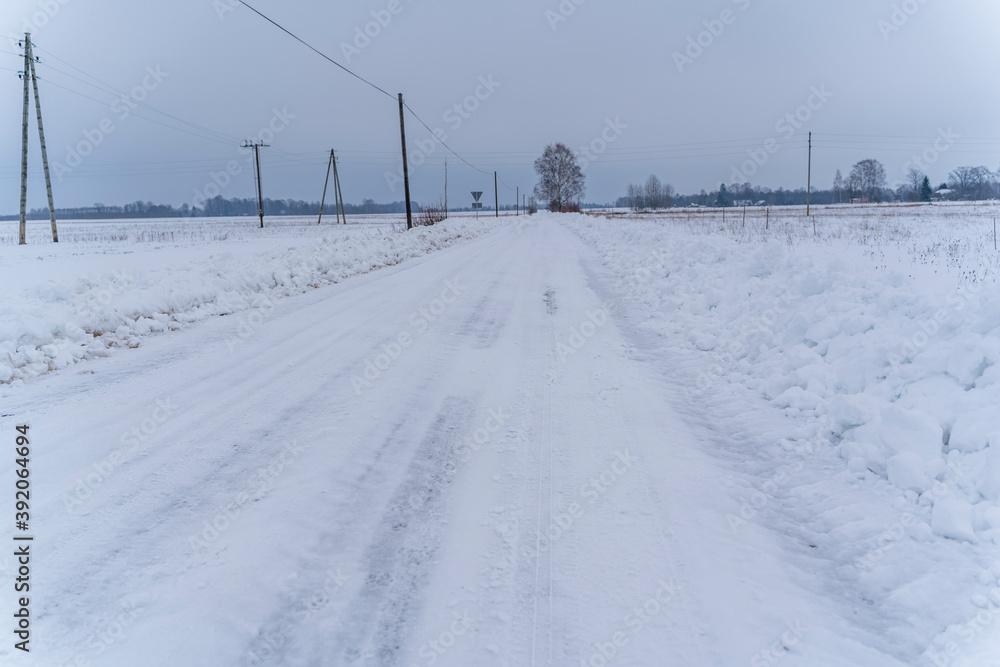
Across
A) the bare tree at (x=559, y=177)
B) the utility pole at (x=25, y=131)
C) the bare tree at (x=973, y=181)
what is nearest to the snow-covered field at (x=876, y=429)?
the utility pole at (x=25, y=131)

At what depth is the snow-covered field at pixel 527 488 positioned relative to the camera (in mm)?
2463

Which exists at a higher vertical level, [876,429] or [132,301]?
[132,301]

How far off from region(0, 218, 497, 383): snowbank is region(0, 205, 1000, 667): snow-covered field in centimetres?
7

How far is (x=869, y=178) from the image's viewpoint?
376 ft

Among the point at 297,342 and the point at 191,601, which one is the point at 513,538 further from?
the point at 297,342

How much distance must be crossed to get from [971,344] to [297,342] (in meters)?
7.20

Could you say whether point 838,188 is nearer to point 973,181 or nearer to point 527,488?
point 973,181

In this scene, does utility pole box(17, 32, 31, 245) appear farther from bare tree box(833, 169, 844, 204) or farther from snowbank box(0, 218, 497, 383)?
bare tree box(833, 169, 844, 204)

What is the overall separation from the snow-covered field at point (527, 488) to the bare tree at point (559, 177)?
302 feet

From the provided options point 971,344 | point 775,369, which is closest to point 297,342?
point 775,369

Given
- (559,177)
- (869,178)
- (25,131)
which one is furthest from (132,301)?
(869,178)

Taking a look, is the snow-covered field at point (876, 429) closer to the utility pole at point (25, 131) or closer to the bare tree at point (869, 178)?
the utility pole at point (25, 131)

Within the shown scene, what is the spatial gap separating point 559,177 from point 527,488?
9717 centimetres

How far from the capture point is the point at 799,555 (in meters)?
3.10
